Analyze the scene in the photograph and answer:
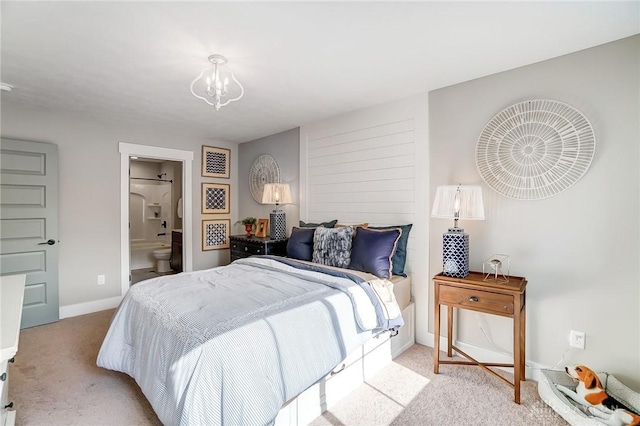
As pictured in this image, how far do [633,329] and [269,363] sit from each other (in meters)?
2.28

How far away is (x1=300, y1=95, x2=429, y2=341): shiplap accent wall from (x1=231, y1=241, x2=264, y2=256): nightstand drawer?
0.71 metres

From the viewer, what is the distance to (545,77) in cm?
224

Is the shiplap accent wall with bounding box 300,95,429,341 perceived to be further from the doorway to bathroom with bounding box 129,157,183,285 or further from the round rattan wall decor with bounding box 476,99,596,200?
the doorway to bathroom with bounding box 129,157,183,285

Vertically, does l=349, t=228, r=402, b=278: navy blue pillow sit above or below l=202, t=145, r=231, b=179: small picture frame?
below

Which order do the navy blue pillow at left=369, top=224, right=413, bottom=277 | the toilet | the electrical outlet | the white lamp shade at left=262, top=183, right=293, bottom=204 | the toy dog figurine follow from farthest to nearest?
1. the toilet
2. the white lamp shade at left=262, top=183, right=293, bottom=204
3. the navy blue pillow at left=369, top=224, right=413, bottom=277
4. the electrical outlet
5. the toy dog figurine

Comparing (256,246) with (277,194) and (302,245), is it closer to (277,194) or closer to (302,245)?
(277,194)

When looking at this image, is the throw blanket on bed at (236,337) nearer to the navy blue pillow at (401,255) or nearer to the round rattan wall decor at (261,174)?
the navy blue pillow at (401,255)

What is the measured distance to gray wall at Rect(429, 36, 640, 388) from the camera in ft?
6.34

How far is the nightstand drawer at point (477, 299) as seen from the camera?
2.03m

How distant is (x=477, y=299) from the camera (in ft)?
7.04

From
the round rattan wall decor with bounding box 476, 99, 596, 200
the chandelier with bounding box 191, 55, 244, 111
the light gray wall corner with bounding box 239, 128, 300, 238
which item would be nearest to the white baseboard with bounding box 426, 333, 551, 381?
the round rattan wall decor with bounding box 476, 99, 596, 200

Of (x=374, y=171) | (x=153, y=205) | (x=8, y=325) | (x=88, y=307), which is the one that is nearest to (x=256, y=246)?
(x=374, y=171)

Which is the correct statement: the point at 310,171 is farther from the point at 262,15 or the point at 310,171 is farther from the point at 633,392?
the point at 633,392

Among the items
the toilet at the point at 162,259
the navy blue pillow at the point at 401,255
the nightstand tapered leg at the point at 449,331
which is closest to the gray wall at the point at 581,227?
the nightstand tapered leg at the point at 449,331
